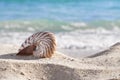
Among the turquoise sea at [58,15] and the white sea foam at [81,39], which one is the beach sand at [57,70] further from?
the turquoise sea at [58,15]

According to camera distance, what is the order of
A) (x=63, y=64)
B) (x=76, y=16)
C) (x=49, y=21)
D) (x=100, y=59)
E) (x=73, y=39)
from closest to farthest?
(x=63, y=64) < (x=100, y=59) < (x=73, y=39) < (x=49, y=21) < (x=76, y=16)

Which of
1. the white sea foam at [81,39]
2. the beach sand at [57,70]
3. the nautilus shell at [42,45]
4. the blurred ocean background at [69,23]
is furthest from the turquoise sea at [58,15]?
the beach sand at [57,70]

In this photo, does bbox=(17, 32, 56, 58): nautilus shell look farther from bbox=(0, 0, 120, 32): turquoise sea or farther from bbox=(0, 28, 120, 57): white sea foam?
bbox=(0, 0, 120, 32): turquoise sea

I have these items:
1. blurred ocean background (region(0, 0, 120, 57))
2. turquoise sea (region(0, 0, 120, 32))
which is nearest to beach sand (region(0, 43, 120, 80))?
blurred ocean background (region(0, 0, 120, 57))

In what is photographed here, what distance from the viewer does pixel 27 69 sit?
3.68 meters

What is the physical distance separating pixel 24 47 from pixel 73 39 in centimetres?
430

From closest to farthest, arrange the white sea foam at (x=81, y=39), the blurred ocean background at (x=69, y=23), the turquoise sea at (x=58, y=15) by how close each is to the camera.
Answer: the white sea foam at (x=81, y=39)
the blurred ocean background at (x=69, y=23)
the turquoise sea at (x=58, y=15)

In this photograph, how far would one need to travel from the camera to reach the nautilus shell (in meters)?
4.15

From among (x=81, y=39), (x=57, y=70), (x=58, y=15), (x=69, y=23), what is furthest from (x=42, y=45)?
(x=58, y=15)

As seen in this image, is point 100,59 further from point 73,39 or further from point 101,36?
point 101,36

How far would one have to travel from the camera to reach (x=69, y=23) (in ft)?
36.8

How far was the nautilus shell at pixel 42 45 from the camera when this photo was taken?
415cm


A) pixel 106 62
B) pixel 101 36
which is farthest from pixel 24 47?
pixel 101 36

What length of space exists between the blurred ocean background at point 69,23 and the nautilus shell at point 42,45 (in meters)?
2.26
